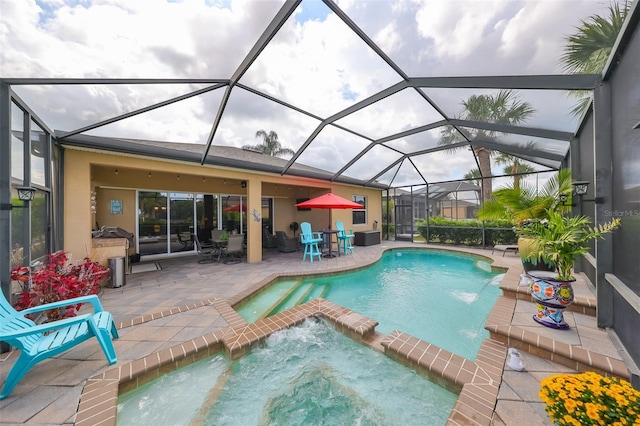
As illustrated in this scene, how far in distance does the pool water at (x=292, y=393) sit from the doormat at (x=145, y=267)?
16.7 feet

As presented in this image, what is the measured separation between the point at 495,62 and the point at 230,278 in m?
6.66

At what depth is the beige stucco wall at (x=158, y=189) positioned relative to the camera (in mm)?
4766

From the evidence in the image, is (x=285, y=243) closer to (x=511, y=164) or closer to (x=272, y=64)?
(x=272, y=64)

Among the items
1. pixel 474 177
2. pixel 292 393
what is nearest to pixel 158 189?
pixel 292 393

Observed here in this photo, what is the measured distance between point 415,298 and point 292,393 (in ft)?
11.7

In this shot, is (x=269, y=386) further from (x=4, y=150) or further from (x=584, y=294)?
(x=584, y=294)

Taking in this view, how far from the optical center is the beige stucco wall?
4.77 metres

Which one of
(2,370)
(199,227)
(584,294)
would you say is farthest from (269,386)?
(199,227)

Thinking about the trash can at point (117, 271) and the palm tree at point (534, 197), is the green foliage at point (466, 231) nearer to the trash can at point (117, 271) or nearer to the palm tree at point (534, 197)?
the palm tree at point (534, 197)

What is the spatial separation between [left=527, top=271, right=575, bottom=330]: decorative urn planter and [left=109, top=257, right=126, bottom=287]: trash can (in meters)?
7.54

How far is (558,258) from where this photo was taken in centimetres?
285

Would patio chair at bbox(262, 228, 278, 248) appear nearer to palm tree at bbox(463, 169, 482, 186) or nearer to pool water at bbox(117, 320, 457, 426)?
pool water at bbox(117, 320, 457, 426)

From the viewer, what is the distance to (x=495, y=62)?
11.4ft

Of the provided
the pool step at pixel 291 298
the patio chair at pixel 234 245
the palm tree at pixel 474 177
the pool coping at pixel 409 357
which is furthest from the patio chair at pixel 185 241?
the palm tree at pixel 474 177
